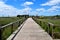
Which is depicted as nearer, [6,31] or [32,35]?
[32,35]

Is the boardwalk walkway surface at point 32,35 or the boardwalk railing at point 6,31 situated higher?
the boardwalk railing at point 6,31

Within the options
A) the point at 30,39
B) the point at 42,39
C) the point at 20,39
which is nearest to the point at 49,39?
the point at 42,39

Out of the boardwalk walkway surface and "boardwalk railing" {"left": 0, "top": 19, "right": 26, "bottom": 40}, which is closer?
"boardwalk railing" {"left": 0, "top": 19, "right": 26, "bottom": 40}

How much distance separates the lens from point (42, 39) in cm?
1031

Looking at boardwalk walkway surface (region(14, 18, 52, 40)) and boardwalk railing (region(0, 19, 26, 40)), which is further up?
boardwalk railing (region(0, 19, 26, 40))

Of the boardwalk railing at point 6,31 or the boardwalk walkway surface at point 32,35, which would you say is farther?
the boardwalk walkway surface at point 32,35

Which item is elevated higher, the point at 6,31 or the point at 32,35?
the point at 6,31

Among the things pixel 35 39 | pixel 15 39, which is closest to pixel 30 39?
pixel 35 39

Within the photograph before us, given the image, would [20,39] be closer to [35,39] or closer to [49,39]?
[35,39]

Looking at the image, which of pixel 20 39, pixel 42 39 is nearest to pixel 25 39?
pixel 20 39

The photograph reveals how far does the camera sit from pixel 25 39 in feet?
33.8

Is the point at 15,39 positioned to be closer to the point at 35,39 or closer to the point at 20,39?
the point at 20,39

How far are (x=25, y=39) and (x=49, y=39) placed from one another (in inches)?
60.0

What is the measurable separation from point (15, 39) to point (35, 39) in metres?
1.28
